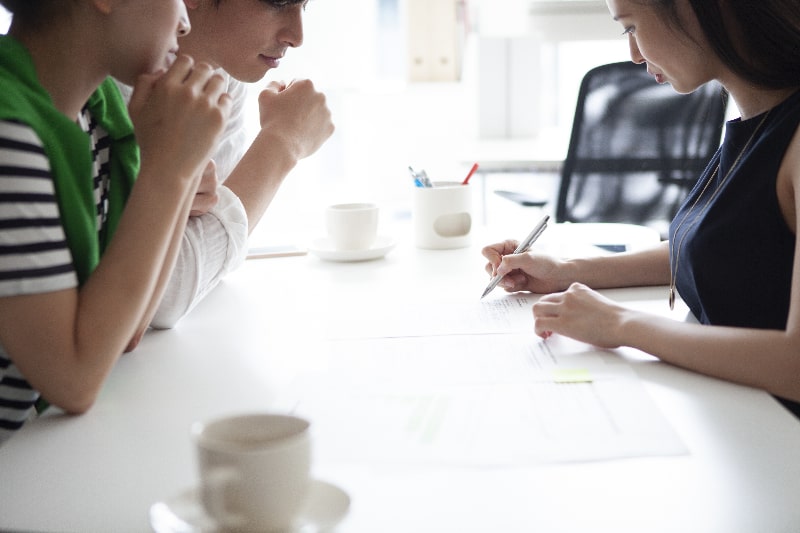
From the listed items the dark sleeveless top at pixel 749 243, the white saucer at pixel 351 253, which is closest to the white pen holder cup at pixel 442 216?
the white saucer at pixel 351 253

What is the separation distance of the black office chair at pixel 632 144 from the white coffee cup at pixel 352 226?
42.0 inches

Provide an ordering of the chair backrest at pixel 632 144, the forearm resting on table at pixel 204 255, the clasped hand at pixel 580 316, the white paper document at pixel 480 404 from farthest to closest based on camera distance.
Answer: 1. the chair backrest at pixel 632 144
2. the forearm resting on table at pixel 204 255
3. the clasped hand at pixel 580 316
4. the white paper document at pixel 480 404

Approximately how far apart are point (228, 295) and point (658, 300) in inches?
25.0

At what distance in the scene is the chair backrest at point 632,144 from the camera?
2.27m

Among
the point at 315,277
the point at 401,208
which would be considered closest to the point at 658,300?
the point at 315,277

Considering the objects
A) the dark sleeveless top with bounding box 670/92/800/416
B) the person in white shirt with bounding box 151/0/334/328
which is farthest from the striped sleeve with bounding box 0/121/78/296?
the dark sleeveless top with bounding box 670/92/800/416

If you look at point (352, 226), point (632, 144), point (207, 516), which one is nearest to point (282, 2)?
point (352, 226)

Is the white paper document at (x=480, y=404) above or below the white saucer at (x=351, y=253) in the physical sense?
above

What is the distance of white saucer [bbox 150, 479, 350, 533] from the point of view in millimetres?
510

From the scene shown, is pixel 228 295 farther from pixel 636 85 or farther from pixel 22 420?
pixel 636 85

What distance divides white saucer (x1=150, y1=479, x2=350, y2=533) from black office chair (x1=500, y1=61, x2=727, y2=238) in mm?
1879

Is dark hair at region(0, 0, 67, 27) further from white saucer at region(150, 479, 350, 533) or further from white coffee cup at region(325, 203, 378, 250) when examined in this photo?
white coffee cup at region(325, 203, 378, 250)

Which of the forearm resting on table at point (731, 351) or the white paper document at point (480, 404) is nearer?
the white paper document at point (480, 404)

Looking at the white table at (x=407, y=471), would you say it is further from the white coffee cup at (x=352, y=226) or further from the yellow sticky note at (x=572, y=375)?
the white coffee cup at (x=352, y=226)
